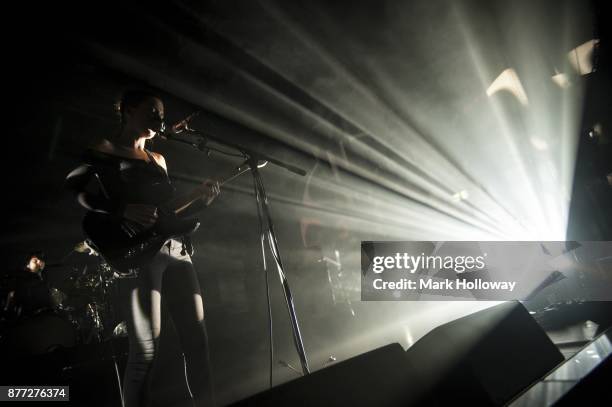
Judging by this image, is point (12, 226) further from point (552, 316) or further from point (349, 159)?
point (552, 316)

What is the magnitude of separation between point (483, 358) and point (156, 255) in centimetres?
131

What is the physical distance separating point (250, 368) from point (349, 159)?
14.1 feet

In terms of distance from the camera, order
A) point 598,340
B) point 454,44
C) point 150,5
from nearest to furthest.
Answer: point 598,340
point 150,5
point 454,44

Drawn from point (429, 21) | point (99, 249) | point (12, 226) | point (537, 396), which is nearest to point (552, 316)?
point (537, 396)

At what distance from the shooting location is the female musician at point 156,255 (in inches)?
48.5

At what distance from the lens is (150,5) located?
2.67 m

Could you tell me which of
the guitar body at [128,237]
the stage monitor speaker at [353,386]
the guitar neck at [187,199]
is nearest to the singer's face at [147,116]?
the guitar neck at [187,199]

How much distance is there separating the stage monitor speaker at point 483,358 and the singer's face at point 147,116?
1.54 meters

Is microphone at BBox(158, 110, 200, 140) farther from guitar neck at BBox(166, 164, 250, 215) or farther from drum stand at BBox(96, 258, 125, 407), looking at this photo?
drum stand at BBox(96, 258, 125, 407)

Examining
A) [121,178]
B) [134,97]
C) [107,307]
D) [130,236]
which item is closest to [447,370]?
[130,236]

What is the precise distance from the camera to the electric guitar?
1325 mm

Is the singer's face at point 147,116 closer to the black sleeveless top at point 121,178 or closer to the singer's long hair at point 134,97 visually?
the singer's long hair at point 134,97

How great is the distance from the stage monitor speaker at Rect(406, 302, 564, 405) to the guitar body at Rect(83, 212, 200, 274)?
1.18m

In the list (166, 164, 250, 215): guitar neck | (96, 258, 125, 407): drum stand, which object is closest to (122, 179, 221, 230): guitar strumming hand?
(166, 164, 250, 215): guitar neck
